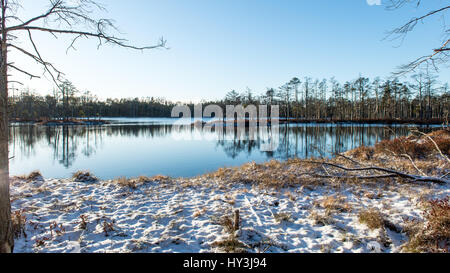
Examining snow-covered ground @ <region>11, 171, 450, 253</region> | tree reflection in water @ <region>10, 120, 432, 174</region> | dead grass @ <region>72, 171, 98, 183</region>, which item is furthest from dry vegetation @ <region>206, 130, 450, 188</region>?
dead grass @ <region>72, 171, 98, 183</region>

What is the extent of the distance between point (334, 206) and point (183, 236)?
368 centimetres

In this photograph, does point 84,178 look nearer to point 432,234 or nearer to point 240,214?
point 240,214

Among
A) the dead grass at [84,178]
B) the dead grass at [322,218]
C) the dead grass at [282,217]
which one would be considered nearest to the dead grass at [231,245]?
the dead grass at [282,217]

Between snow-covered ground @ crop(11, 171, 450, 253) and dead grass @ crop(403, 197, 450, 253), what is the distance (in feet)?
0.58

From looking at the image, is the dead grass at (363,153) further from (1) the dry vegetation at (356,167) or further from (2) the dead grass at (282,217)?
(2) the dead grass at (282,217)

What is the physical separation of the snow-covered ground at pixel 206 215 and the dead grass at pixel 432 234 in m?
0.18

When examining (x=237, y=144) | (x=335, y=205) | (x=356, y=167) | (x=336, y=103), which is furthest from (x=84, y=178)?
(x=336, y=103)

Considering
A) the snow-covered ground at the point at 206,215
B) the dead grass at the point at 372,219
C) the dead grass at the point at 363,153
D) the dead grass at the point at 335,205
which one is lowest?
the snow-covered ground at the point at 206,215

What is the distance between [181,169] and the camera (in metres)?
12.1

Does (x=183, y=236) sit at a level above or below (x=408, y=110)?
below

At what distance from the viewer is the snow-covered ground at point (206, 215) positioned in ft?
11.5

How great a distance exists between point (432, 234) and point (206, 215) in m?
4.11
